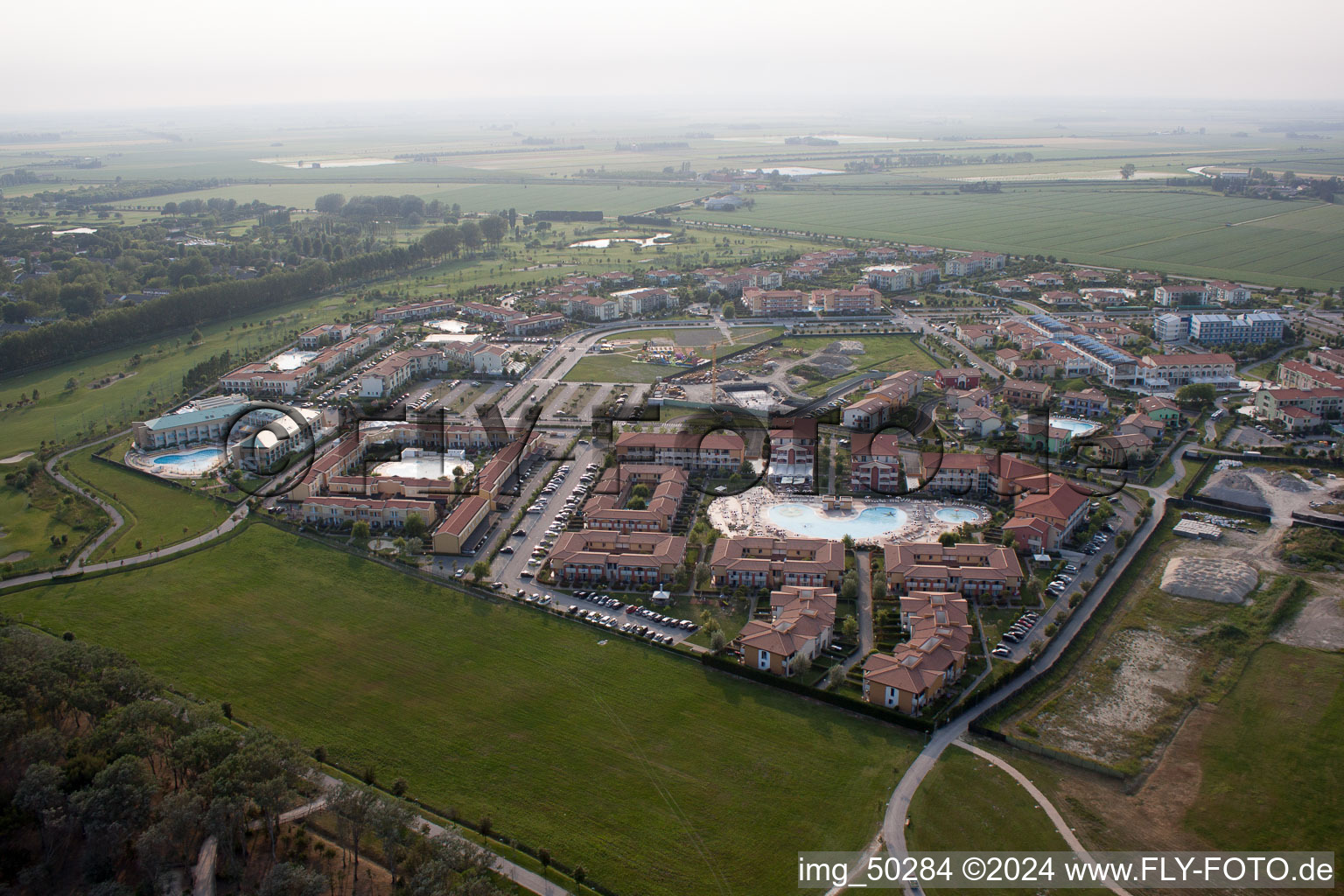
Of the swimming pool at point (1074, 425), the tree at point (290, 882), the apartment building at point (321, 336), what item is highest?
the apartment building at point (321, 336)

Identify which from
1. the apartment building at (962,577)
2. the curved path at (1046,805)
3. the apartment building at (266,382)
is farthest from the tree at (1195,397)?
the apartment building at (266,382)

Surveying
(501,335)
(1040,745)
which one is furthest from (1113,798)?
(501,335)

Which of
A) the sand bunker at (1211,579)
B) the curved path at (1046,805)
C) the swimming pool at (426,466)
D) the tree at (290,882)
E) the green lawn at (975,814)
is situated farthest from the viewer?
the swimming pool at (426,466)

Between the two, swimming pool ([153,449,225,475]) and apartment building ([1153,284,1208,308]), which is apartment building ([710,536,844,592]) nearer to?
swimming pool ([153,449,225,475])

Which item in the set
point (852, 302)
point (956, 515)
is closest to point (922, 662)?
point (956, 515)

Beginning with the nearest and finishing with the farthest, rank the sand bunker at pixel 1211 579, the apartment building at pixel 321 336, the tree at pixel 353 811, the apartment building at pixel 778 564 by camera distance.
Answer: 1. the tree at pixel 353 811
2. the sand bunker at pixel 1211 579
3. the apartment building at pixel 778 564
4. the apartment building at pixel 321 336

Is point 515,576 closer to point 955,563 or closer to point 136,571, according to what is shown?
point 136,571

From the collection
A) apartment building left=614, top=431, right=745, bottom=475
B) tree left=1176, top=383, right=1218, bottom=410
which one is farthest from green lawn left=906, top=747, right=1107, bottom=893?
tree left=1176, top=383, right=1218, bottom=410

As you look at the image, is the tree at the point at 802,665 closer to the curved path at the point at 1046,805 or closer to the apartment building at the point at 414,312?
the curved path at the point at 1046,805
